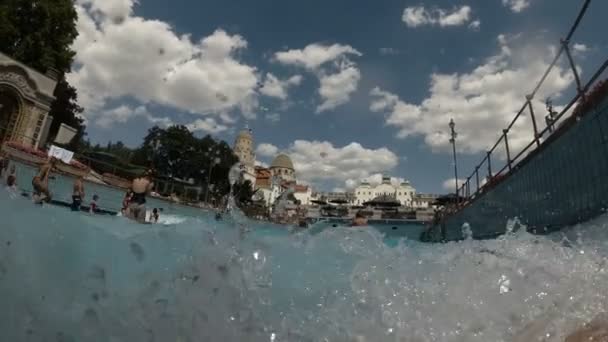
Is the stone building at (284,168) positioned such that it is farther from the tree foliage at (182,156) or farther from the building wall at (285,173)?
the tree foliage at (182,156)

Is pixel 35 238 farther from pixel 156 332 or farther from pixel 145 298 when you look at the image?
pixel 156 332

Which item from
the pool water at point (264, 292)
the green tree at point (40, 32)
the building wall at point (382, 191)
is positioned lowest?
the pool water at point (264, 292)

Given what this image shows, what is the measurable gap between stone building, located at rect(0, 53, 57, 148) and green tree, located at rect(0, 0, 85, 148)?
13.5ft

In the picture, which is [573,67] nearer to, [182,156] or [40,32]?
[40,32]

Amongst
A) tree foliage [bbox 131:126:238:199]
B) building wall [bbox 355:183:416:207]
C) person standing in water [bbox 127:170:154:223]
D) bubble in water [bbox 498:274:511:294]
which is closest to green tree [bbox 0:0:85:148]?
person standing in water [bbox 127:170:154:223]

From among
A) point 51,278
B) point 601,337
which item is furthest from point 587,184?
point 51,278

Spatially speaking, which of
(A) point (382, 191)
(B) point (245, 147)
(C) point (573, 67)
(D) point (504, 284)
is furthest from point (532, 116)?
(A) point (382, 191)

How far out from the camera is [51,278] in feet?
9.64

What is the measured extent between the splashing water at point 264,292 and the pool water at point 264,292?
0.01 meters

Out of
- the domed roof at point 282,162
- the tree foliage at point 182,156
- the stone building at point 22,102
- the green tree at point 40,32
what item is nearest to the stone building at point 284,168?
the domed roof at point 282,162

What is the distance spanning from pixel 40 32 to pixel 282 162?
97410mm

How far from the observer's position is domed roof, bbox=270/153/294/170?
120m

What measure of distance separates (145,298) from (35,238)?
1355 mm

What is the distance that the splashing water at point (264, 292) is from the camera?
8.11 feet
